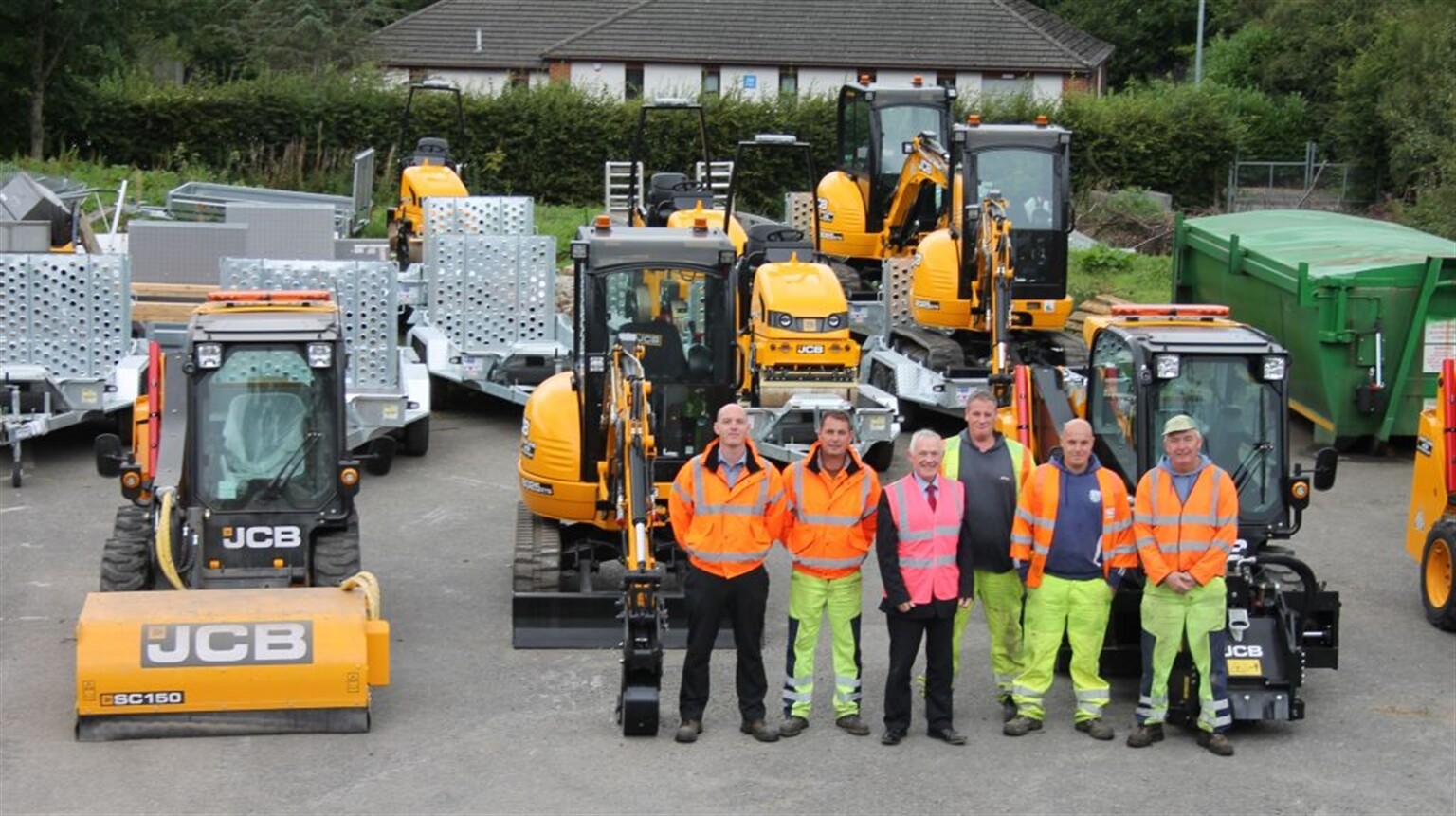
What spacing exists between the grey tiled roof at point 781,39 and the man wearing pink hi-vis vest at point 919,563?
38.4 metres

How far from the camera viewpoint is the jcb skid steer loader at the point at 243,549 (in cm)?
1067

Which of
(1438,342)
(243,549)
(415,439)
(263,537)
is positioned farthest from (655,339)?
(1438,342)

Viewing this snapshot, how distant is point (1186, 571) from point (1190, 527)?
0.23m

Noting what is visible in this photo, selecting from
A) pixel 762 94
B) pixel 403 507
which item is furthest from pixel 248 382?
pixel 762 94

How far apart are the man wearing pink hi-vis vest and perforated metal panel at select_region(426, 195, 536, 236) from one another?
41.5 ft

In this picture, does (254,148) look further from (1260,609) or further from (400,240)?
(1260,609)

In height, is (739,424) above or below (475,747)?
above

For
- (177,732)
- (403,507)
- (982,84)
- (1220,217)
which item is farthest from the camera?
(982,84)

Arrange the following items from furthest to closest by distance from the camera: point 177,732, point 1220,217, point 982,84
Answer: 1. point 982,84
2. point 1220,217
3. point 177,732

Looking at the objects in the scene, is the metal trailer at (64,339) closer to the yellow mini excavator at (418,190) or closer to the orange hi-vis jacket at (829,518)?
the yellow mini excavator at (418,190)

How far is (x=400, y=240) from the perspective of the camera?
2447 centimetres

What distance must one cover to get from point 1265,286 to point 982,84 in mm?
29603

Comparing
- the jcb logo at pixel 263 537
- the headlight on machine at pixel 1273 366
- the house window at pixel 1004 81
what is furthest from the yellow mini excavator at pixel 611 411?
the house window at pixel 1004 81

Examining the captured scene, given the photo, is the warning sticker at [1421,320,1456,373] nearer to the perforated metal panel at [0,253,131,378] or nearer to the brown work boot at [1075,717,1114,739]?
the brown work boot at [1075,717,1114,739]
